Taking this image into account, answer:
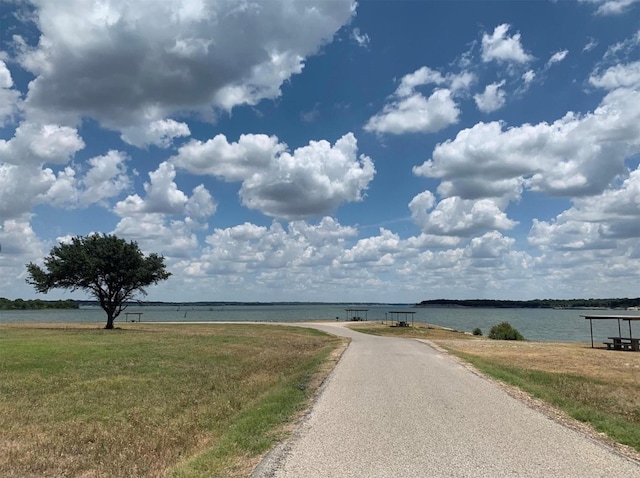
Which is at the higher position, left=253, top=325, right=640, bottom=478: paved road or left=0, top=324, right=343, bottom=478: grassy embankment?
left=253, top=325, right=640, bottom=478: paved road

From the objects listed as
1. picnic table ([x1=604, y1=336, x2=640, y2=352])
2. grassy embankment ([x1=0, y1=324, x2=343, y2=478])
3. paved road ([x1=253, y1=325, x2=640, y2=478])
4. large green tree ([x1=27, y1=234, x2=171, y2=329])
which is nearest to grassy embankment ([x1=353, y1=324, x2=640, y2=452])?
paved road ([x1=253, y1=325, x2=640, y2=478])

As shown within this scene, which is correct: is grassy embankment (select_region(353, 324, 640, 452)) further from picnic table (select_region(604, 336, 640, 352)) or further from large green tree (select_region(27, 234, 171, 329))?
large green tree (select_region(27, 234, 171, 329))

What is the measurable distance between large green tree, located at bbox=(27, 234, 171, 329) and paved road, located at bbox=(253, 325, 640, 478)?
125ft

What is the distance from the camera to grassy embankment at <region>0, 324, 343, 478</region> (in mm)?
7266

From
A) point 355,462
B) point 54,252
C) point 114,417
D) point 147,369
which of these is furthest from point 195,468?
point 54,252

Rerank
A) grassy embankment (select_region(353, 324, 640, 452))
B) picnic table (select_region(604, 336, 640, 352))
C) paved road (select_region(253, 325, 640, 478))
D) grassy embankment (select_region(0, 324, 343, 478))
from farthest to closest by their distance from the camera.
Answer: picnic table (select_region(604, 336, 640, 352)), grassy embankment (select_region(353, 324, 640, 452)), grassy embankment (select_region(0, 324, 343, 478)), paved road (select_region(253, 325, 640, 478))

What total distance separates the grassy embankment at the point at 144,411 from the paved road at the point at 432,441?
0.74 meters

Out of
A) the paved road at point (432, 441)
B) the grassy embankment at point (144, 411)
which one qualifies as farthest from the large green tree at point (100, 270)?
the paved road at point (432, 441)

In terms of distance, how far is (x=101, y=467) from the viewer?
707cm

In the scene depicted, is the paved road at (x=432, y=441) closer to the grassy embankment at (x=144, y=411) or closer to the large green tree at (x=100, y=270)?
the grassy embankment at (x=144, y=411)

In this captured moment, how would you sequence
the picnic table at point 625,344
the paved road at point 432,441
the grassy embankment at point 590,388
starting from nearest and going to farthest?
1. the paved road at point 432,441
2. the grassy embankment at point 590,388
3. the picnic table at point 625,344

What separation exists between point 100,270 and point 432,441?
4387 centimetres

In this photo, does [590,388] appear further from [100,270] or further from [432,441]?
[100,270]

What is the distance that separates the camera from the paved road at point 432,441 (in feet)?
21.1
